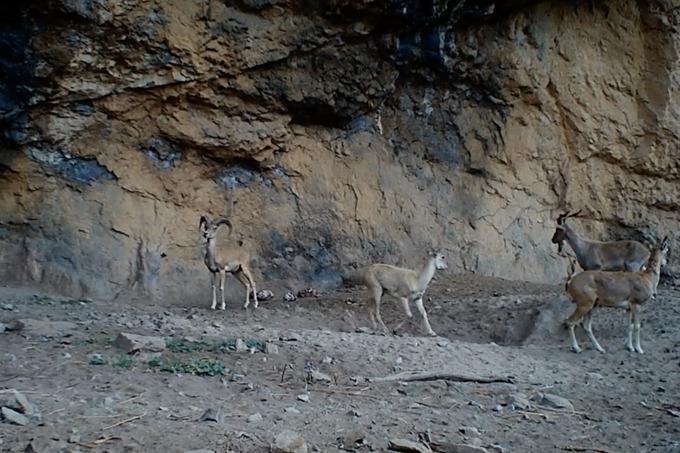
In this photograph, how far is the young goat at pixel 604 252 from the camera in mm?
15586

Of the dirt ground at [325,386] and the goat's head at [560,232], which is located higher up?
the goat's head at [560,232]

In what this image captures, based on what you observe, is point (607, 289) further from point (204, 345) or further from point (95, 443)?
point (95, 443)

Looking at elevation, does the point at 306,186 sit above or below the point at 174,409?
above

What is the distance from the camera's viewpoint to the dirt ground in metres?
5.87

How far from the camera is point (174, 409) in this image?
6.30m

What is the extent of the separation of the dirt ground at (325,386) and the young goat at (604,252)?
3.76 meters

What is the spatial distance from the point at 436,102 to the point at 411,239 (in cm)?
298

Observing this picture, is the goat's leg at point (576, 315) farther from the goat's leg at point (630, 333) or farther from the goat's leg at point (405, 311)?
the goat's leg at point (405, 311)

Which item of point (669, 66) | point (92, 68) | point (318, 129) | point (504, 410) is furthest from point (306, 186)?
point (504, 410)

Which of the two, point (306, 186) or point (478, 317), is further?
point (306, 186)

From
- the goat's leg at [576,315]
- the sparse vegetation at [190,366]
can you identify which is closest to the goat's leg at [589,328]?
the goat's leg at [576,315]

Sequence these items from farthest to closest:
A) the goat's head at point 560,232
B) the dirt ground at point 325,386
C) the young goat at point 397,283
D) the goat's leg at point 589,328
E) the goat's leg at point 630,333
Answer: the goat's head at point 560,232
the young goat at point 397,283
the goat's leg at point 589,328
the goat's leg at point 630,333
the dirt ground at point 325,386

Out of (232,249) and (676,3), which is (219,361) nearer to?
(232,249)

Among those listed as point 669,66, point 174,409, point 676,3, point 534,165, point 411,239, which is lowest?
point 174,409
